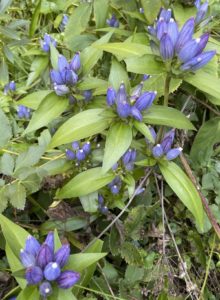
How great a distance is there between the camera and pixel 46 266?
935mm

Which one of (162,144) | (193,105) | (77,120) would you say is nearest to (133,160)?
Answer: (162,144)

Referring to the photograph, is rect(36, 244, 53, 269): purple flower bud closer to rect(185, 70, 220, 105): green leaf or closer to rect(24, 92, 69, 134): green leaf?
rect(24, 92, 69, 134): green leaf

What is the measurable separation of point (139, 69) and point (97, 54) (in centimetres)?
22

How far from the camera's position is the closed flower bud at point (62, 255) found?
940 mm

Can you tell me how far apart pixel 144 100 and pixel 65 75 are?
0.24 metres

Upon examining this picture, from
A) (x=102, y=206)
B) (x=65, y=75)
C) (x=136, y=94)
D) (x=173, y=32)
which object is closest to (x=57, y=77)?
(x=65, y=75)

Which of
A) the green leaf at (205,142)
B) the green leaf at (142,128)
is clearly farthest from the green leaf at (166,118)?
the green leaf at (205,142)

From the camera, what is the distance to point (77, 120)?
1.15 meters

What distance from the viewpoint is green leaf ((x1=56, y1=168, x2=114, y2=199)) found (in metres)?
1.32

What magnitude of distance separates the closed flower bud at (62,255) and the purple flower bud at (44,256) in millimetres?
13

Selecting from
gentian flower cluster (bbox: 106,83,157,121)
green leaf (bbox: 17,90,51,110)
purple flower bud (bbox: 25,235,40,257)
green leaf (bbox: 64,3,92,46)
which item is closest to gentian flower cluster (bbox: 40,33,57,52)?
green leaf (bbox: 64,3,92,46)

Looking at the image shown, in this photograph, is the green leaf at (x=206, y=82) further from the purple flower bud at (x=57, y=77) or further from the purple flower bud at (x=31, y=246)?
the purple flower bud at (x=31, y=246)

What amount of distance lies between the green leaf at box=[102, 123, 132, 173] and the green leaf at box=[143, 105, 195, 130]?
6cm

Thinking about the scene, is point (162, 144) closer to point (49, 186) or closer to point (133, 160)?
point (133, 160)
